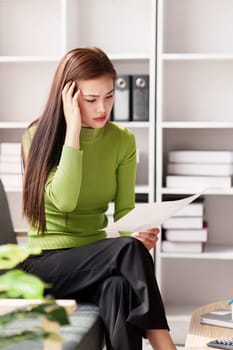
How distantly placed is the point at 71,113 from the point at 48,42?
1.42m

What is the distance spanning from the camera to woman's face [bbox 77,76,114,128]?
2451mm

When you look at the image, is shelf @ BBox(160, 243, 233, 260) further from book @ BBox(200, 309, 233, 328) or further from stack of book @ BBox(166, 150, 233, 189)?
book @ BBox(200, 309, 233, 328)

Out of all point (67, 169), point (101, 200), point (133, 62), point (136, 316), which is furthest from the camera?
point (133, 62)

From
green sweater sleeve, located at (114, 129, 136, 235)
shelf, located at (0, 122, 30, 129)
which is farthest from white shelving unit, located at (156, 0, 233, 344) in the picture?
green sweater sleeve, located at (114, 129, 136, 235)

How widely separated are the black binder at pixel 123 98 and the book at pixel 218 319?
1.38 meters

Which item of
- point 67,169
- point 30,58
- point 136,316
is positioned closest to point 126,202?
point 67,169

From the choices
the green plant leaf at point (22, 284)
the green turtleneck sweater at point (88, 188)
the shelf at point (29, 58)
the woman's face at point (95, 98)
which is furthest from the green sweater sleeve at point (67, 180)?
the green plant leaf at point (22, 284)

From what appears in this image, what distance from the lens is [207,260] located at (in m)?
3.75

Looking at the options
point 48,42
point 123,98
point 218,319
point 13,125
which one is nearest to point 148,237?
point 218,319

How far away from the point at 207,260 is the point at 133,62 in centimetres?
105

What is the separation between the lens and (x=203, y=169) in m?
3.49

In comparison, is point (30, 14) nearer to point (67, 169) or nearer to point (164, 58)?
point (164, 58)

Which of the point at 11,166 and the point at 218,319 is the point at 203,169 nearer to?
the point at 11,166

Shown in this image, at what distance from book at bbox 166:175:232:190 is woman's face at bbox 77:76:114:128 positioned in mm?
1088
